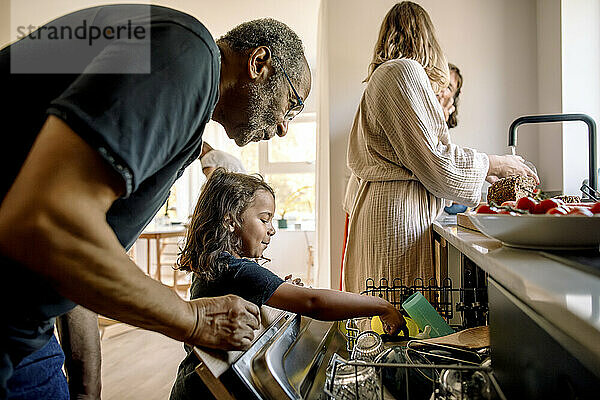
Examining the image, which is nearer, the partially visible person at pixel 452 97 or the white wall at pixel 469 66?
the partially visible person at pixel 452 97

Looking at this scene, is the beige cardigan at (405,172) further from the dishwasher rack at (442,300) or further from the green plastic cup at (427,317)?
the green plastic cup at (427,317)

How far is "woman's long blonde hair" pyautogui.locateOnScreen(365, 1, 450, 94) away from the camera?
5.65 ft

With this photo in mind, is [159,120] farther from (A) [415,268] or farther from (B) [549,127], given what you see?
(B) [549,127]

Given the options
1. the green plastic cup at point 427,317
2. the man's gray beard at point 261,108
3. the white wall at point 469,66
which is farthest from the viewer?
the white wall at point 469,66

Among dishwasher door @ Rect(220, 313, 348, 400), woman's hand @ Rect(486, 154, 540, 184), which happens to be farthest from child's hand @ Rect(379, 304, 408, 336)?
woman's hand @ Rect(486, 154, 540, 184)

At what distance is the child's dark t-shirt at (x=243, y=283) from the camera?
1.14 metres

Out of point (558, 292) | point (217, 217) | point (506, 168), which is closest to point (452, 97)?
point (506, 168)

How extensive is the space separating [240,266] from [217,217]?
0.74ft

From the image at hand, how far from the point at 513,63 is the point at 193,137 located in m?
2.31

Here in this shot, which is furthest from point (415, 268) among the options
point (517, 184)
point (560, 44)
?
point (560, 44)

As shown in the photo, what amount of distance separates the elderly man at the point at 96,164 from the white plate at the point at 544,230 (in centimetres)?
38

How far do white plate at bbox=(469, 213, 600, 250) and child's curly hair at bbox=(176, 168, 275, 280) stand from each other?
71cm

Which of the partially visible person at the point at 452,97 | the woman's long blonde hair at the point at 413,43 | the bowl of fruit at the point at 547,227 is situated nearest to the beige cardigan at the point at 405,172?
the woman's long blonde hair at the point at 413,43

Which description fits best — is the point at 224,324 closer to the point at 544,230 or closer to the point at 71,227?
the point at 71,227
